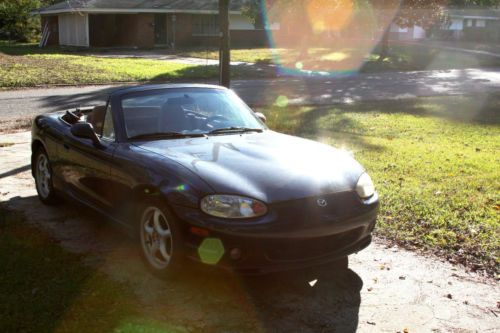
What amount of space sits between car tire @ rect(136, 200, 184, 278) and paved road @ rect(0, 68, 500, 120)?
31.6 feet

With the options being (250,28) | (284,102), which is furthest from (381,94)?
(250,28)

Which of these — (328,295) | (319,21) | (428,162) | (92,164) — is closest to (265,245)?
(328,295)

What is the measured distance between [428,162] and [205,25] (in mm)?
38355

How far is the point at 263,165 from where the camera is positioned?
4340mm

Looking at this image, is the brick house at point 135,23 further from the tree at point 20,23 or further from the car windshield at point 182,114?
the car windshield at point 182,114

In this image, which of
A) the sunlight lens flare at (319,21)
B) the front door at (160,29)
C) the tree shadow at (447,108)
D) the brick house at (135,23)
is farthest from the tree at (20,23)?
the tree shadow at (447,108)

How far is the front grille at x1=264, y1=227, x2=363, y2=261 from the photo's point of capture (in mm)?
3868

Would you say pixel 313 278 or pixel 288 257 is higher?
pixel 288 257

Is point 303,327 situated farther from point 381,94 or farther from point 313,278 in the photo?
point 381,94

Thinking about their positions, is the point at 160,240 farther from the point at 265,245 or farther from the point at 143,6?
the point at 143,6

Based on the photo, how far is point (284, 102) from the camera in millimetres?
15914

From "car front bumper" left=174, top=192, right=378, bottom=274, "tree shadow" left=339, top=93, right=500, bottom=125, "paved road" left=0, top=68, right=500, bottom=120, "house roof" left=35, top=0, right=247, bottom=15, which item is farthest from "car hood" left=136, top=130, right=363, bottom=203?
"house roof" left=35, top=0, right=247, bottom=15

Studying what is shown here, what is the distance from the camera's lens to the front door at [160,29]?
43.2 m

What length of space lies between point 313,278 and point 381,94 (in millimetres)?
15273
